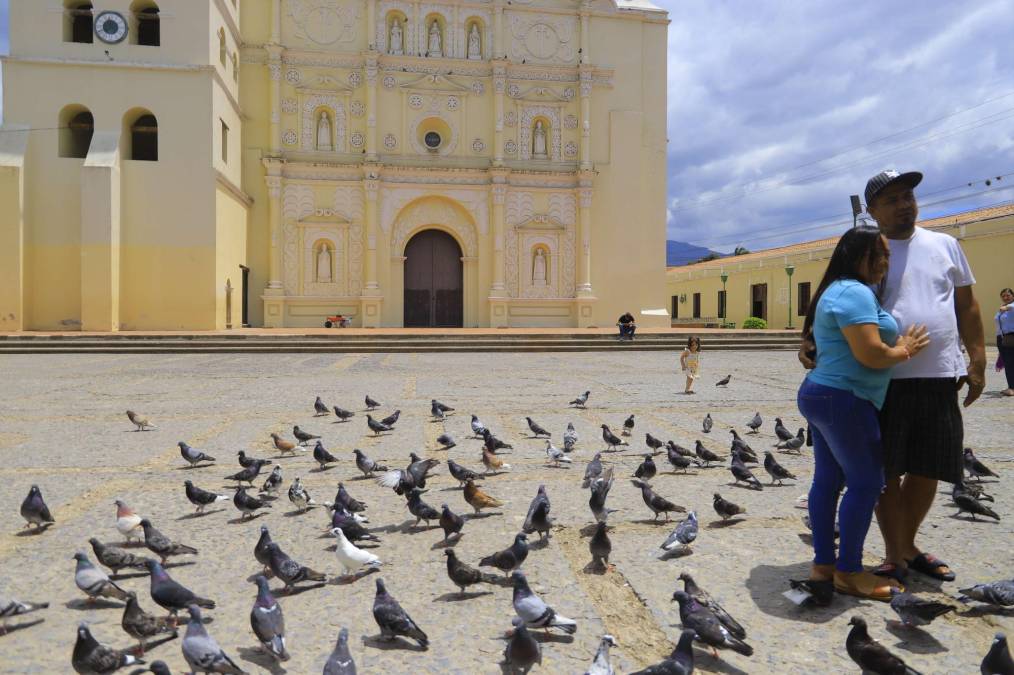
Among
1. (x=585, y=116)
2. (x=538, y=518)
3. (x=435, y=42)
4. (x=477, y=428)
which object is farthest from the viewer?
(x=585, y=116)

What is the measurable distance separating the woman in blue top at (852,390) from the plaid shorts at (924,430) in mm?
256

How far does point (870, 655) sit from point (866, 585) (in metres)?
0.76

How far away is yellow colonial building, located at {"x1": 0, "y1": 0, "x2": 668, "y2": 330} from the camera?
22.2 meters

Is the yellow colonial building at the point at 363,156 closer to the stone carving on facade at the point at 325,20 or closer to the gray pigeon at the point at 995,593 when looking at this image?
the stone carving on facade at the point at 325,20

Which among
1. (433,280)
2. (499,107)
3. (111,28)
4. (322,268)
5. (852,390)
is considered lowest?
(852,390)

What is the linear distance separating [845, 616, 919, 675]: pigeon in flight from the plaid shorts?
985 millimetres

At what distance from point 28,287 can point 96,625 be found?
23.4 meters

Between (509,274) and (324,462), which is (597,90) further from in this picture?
(324,462)

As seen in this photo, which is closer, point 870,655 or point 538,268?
point 870,655

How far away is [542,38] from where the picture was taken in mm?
27984

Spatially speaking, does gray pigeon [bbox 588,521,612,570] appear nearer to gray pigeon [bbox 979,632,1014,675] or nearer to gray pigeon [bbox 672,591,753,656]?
gray pigeon [bbox 672,591,753,656]

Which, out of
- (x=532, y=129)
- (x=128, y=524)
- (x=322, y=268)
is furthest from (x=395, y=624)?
(x=532, y=129)

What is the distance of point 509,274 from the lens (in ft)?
90.9

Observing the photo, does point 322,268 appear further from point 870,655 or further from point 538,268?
point 870,655
